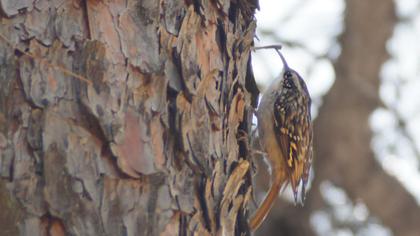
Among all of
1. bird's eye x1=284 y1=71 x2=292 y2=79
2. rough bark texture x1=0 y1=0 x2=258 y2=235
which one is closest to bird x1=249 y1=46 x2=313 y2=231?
bird's eye x1=284 y1=71 x2=292 y2=79

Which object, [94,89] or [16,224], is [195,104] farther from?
[16,224]

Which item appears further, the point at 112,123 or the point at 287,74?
the point at 287,74

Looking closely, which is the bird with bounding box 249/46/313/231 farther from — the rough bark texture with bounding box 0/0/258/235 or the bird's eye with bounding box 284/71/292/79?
the rough bark texture with bounding box 0/0/258/235

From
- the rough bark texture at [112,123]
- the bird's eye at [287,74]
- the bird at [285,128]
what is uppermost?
the rough bark texture at [112,123]

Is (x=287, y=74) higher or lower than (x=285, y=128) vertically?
higher

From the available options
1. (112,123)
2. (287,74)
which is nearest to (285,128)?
(287,74)

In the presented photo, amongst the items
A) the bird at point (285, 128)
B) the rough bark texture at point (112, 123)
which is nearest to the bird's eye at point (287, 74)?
the bird at point (285, 128)

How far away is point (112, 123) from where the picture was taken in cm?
238

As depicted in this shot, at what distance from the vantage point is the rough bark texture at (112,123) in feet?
7.47

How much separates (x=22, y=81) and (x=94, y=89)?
15 centimetres

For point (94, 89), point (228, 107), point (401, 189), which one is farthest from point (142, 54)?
point (401, 189)

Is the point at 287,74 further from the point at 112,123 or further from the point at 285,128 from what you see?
the point at 112,123

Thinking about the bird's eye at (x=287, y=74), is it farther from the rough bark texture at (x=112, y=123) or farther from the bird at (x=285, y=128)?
the rough bark texture at (x=112, y=123)

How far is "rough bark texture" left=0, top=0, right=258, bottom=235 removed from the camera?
2.28 metres
